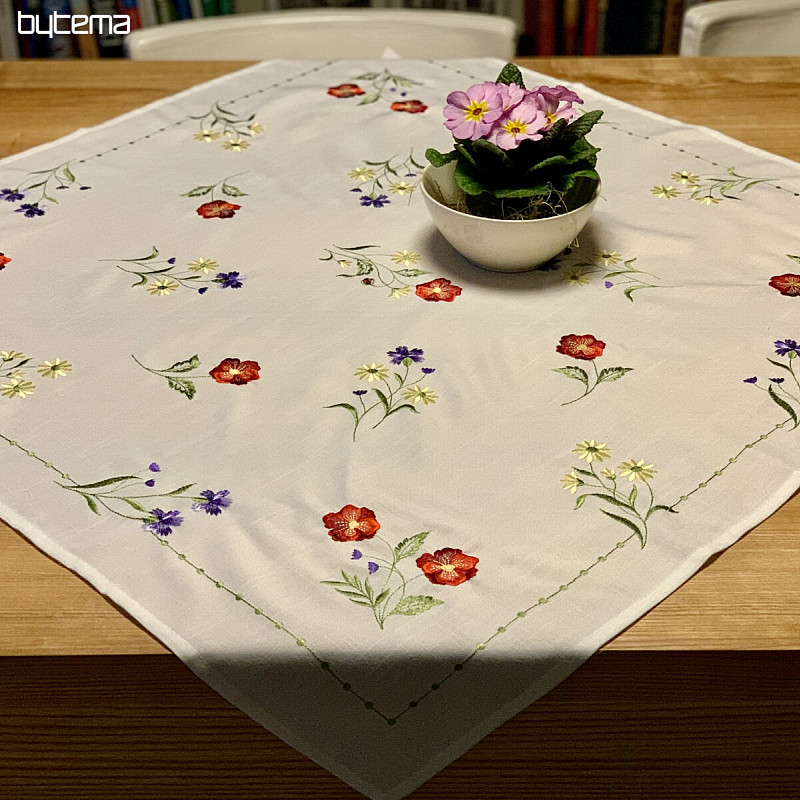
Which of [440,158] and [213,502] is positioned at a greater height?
[440,158]

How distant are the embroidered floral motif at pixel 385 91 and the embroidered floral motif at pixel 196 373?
2.05 feet

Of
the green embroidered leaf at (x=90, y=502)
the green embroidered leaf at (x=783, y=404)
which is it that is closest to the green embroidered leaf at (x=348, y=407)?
the green embroidered leaf at (x=90, y=502)

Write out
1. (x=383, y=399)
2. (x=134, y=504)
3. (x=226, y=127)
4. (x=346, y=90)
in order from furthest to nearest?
1. (x=346, y=90)
2. (x=226, y=127)
3. (x=383, y=399)
4. (x=134, y=504)

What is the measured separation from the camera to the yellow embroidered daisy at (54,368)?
916 mm

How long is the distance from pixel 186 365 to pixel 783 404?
55cm

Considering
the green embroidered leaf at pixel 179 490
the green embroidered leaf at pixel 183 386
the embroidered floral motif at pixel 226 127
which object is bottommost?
the green embroidered leaf at pixel 179 490

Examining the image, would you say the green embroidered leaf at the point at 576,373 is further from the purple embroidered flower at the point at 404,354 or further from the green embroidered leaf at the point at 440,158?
the green embroidered leaf at the point at 440,158

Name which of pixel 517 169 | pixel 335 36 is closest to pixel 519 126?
pixel 517 169

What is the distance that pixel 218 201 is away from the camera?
3.90 ft

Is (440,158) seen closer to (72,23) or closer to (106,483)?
(106,483)

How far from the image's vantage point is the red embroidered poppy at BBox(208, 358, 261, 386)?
91 centimetres

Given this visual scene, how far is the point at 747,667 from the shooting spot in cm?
69

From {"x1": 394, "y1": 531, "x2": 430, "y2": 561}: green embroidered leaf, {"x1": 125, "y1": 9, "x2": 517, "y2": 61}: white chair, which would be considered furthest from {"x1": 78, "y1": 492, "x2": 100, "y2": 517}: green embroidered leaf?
{"x1": 125, "y1": 9, "x2": 517, "y2": 61}: white chair

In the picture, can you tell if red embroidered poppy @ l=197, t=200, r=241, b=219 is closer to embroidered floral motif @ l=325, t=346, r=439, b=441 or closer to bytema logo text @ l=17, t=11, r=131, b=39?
embroidered floral motif @ l=325, t=346, r=439, b=441
